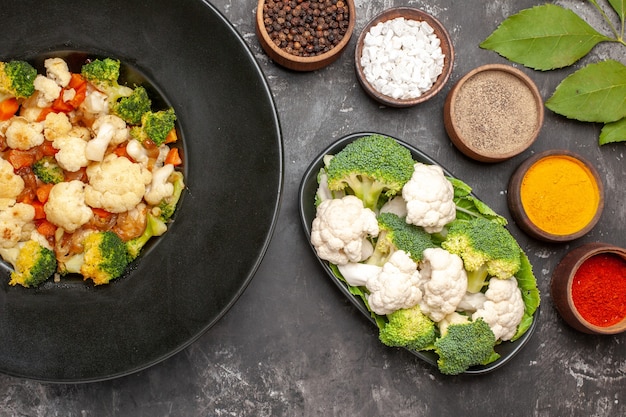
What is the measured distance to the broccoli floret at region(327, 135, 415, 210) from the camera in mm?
2246

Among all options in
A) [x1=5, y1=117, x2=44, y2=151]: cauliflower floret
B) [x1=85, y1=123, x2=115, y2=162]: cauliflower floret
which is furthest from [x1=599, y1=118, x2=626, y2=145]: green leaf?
[x1=5, y1=117, x2=44, y2=151]: cauliflower floret

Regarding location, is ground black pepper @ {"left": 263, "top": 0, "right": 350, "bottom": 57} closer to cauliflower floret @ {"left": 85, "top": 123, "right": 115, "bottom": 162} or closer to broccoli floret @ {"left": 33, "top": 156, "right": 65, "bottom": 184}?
cauliflower floret @ {"left": 85, "top": 123, "right": 115, "bottom": 162}

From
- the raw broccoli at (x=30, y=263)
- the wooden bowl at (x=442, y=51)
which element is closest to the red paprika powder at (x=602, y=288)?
the wooden bowl at (x=442, y=51)

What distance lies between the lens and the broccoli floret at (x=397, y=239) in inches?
88.9

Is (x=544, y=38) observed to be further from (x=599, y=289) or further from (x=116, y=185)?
(x=116, y=185)

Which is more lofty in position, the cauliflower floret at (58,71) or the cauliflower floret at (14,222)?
the cauliflower floret at (58,71)

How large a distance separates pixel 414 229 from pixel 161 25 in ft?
3.87

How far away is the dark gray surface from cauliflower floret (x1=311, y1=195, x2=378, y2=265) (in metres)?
0.20

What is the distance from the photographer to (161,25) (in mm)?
2109

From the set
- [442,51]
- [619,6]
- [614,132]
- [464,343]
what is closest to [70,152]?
[442,51]

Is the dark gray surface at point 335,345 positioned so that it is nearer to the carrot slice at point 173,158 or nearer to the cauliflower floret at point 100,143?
the carrot slice at point 173,158

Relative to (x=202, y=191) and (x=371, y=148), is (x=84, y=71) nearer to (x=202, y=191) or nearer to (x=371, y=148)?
(x=202, y=191)

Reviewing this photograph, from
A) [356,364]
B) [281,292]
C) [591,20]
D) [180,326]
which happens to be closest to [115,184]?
[180,326]

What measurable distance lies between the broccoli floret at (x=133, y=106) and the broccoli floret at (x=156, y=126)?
24 mm
